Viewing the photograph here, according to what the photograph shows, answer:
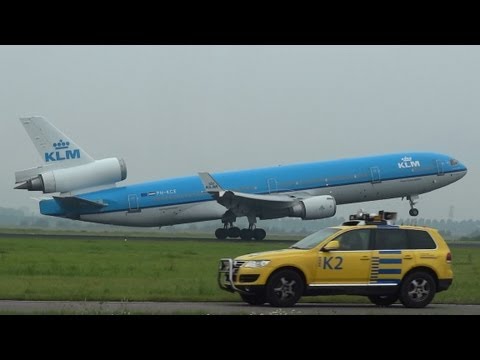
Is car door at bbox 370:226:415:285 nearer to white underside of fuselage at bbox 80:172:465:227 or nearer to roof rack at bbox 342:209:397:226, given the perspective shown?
roof rack at bbox 342:209:397:226

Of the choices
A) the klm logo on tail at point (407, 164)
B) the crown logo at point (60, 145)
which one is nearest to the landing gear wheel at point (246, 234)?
the klm logo on tail at point (407, 164)

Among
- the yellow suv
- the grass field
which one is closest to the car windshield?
the yellow suv

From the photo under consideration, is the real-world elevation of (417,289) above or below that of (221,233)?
below

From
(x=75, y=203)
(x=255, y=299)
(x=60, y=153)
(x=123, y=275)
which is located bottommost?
(x=255, y=299)

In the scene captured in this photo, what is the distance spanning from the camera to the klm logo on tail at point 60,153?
50.1 m

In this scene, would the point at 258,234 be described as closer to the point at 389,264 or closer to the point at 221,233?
the point at 221,233

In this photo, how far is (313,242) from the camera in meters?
18.9

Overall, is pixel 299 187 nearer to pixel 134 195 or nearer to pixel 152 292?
pixel 134 195

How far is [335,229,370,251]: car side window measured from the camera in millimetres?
18516

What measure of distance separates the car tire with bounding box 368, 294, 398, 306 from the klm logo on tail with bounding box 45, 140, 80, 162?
32888 millimetres

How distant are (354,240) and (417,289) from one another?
5.24ft

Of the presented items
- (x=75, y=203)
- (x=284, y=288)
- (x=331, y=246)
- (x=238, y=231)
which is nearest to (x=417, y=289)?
(x=331, y=246)

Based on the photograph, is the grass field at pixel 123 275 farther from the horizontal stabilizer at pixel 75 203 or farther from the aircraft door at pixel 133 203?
the aircraft door at pixel 133 203

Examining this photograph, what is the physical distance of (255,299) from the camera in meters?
18.5
